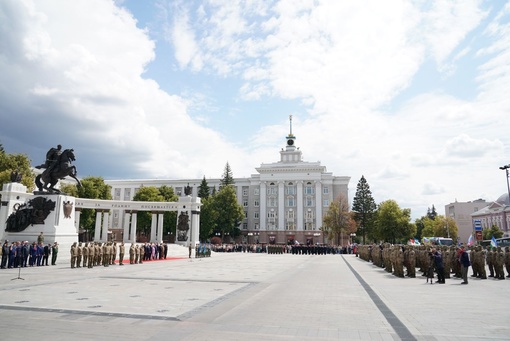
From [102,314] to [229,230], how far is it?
65462 mm

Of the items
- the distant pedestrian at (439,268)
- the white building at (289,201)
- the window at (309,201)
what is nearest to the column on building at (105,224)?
the white building at (289,201)

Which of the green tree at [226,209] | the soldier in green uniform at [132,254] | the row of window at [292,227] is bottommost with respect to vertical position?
the soldier in green uniform at [132,254]

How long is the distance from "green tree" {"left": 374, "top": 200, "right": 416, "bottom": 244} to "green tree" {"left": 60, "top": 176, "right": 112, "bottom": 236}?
50753 millimetres

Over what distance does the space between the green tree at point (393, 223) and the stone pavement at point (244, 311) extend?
56202 mm

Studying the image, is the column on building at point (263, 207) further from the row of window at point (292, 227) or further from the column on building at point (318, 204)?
the column on building at point (318, 204)

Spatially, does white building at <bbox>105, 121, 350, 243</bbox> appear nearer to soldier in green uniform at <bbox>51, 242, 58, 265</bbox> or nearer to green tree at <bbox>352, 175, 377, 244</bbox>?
green tree at <bbox>352, 175, 377, 244</bbox>

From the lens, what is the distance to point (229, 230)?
73.2 metres

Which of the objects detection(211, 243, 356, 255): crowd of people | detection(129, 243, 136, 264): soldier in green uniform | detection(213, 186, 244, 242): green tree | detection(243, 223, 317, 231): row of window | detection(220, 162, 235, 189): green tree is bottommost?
detection(211, 243, 356, 255): crowd of people

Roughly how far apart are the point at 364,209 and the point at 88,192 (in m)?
56.9

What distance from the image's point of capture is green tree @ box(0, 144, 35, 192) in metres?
42.7

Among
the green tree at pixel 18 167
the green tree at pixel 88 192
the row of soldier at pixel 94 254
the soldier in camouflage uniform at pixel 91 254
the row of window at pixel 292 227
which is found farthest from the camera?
the row of window at pixel 292 227

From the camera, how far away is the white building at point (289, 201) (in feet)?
259

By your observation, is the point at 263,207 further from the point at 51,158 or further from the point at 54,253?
the point at 54,253

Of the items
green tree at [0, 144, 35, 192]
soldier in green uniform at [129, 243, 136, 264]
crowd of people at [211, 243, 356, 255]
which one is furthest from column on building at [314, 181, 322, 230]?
soldier in green uniform at [129, 243, 136, 264]
